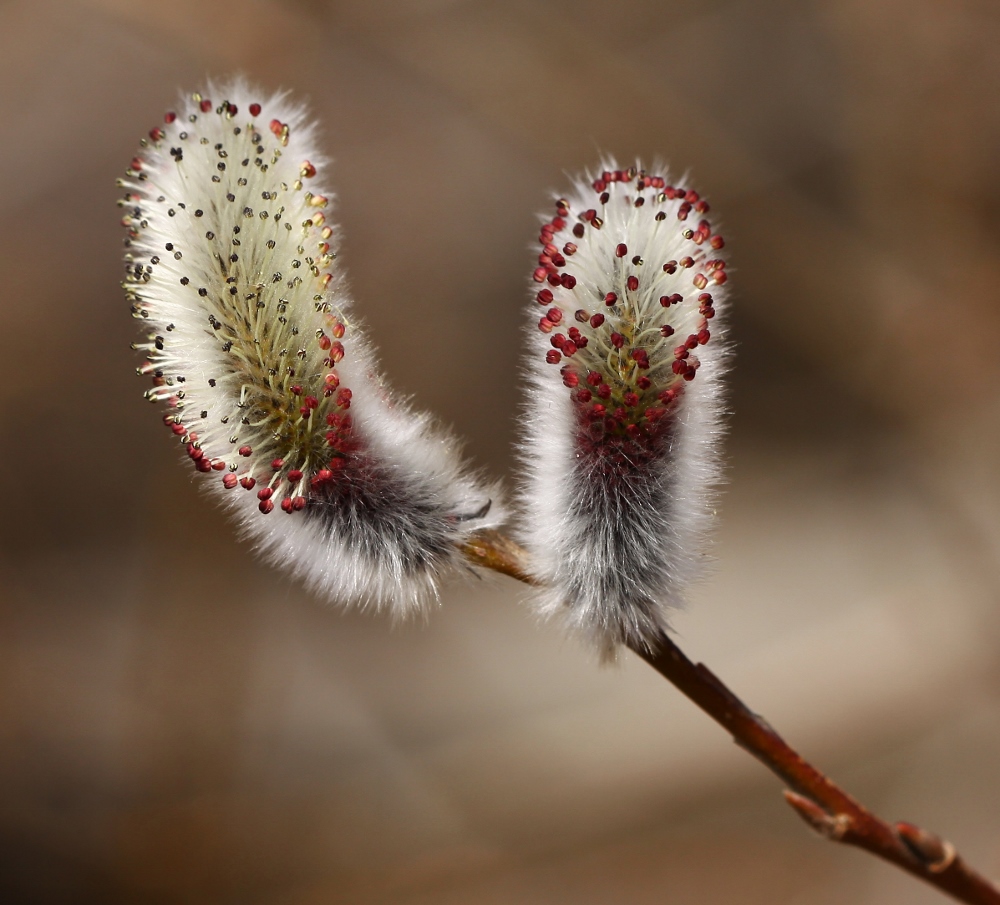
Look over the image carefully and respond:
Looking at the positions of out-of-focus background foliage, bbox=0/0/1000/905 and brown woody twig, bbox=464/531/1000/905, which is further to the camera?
out-of-focus background foliage, bbox=0/0/1000/905

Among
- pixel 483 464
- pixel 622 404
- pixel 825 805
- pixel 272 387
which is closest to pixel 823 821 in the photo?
pixel 825 805

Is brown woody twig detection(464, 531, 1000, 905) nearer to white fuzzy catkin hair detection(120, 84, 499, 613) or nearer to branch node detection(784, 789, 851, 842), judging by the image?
branch node detection(784, 789, 851, 842)

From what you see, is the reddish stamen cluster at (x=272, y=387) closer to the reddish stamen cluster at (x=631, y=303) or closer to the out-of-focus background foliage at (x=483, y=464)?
the reddish stamen cluster at (x=631, y=303)

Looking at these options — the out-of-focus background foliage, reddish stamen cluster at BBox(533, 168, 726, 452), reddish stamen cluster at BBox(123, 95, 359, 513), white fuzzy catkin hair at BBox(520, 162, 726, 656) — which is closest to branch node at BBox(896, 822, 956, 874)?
white fuzzy catkin hair at BBox(520, 162, 726, 656)

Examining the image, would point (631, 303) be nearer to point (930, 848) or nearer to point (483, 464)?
point (930, 848)

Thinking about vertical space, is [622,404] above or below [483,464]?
below

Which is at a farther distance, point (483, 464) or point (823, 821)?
point (483, 464)
